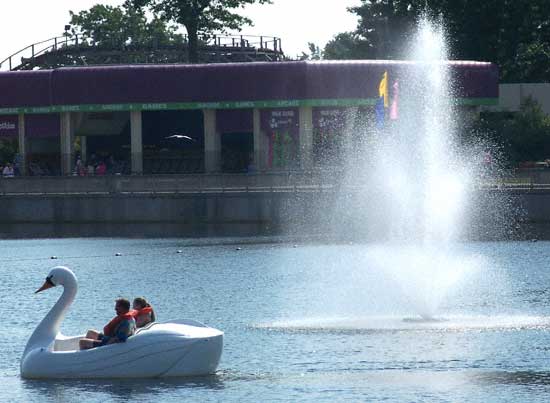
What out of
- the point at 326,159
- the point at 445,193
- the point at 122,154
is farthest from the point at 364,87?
the point at 445,193

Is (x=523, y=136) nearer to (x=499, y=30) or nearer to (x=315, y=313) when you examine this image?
(x=499, y=30)

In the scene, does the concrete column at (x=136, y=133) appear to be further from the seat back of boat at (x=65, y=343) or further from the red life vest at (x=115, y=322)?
the red life vest at (x=115, y=322)

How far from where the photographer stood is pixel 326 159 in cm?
8825

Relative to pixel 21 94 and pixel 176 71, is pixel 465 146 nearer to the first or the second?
pixel 176 71

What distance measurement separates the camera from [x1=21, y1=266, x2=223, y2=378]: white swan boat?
31672 mm

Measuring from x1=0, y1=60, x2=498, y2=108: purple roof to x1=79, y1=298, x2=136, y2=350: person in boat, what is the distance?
64751 millimetres

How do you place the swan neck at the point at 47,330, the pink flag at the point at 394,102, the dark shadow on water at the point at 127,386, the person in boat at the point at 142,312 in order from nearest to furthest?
the dark shadow on water at the point at 127,386 < the swan neck at the point at 47,330 < the person in boat at the point at 142,312 < the pink flag at the point at 394,102

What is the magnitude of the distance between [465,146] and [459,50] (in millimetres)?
26209

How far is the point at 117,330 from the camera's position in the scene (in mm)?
31531

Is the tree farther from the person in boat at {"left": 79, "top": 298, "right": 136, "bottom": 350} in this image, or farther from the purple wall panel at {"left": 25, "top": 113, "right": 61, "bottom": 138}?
the person in boat at {"left": 79, "top": 298, "right": 136, "bottom": 350}

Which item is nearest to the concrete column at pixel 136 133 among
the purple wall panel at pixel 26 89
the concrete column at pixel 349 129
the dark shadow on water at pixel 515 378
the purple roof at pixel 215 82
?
the purple roof at pixel 215 82

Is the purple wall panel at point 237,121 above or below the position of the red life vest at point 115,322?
above

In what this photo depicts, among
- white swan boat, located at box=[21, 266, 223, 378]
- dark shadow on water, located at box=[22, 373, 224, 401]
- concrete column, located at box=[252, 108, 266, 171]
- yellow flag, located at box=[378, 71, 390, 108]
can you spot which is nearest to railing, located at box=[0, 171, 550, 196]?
yellow flag, located at box=[378, 71, 390, 108]

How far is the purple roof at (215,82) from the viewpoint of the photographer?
9638 cm
